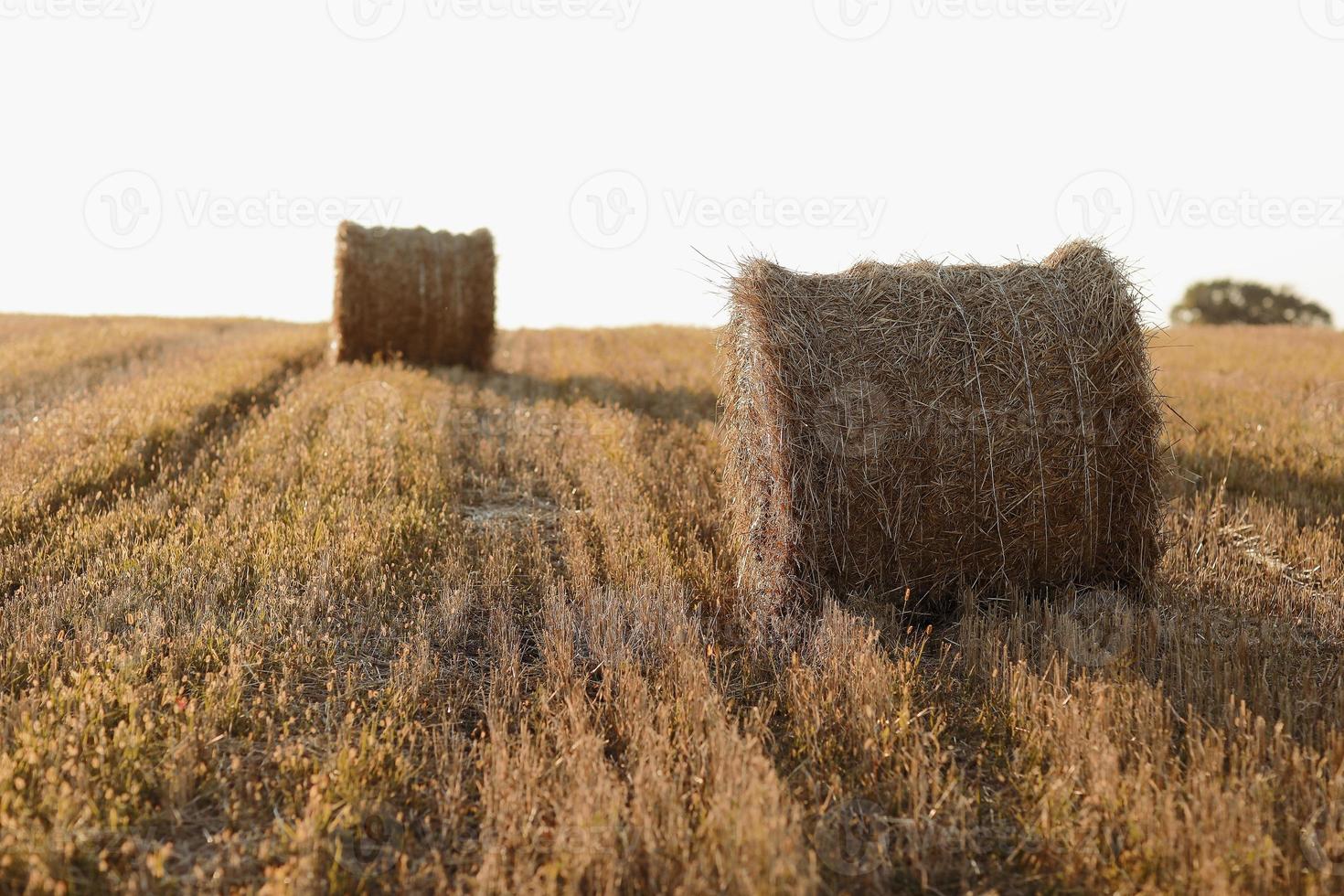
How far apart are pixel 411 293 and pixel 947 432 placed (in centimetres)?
1047

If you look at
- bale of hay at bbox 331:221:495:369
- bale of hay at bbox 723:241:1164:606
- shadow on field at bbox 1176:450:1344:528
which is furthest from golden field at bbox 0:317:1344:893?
bale of hay at bbox 331:221:495:369

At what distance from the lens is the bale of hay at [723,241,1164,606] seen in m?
4.78

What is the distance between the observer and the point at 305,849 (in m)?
2.70

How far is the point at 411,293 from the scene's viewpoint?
13648mm

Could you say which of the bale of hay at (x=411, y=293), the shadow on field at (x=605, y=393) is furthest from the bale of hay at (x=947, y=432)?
the bale of hay at (x=411, y=293)

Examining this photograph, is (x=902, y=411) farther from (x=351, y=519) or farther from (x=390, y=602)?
(x=351, y=519)

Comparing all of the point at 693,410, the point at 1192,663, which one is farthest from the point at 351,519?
the point at 693,410

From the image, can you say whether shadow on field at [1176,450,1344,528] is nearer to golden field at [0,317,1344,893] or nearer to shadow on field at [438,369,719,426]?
golden field at [0,317,1344,893]

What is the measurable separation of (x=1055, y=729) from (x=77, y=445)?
7.31 m

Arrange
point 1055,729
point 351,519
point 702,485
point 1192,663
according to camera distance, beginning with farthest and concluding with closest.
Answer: point 702,485, point 351,519, point 1192,663, point 1055,729

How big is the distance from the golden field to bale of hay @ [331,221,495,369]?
6.52 m

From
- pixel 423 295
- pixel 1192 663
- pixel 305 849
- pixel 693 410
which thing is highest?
pixel 423 295

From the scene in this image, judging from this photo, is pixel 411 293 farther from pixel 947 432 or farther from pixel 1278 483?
pixel 1278 483

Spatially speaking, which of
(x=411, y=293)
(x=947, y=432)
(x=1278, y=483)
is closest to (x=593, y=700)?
(x=947, y=432)
